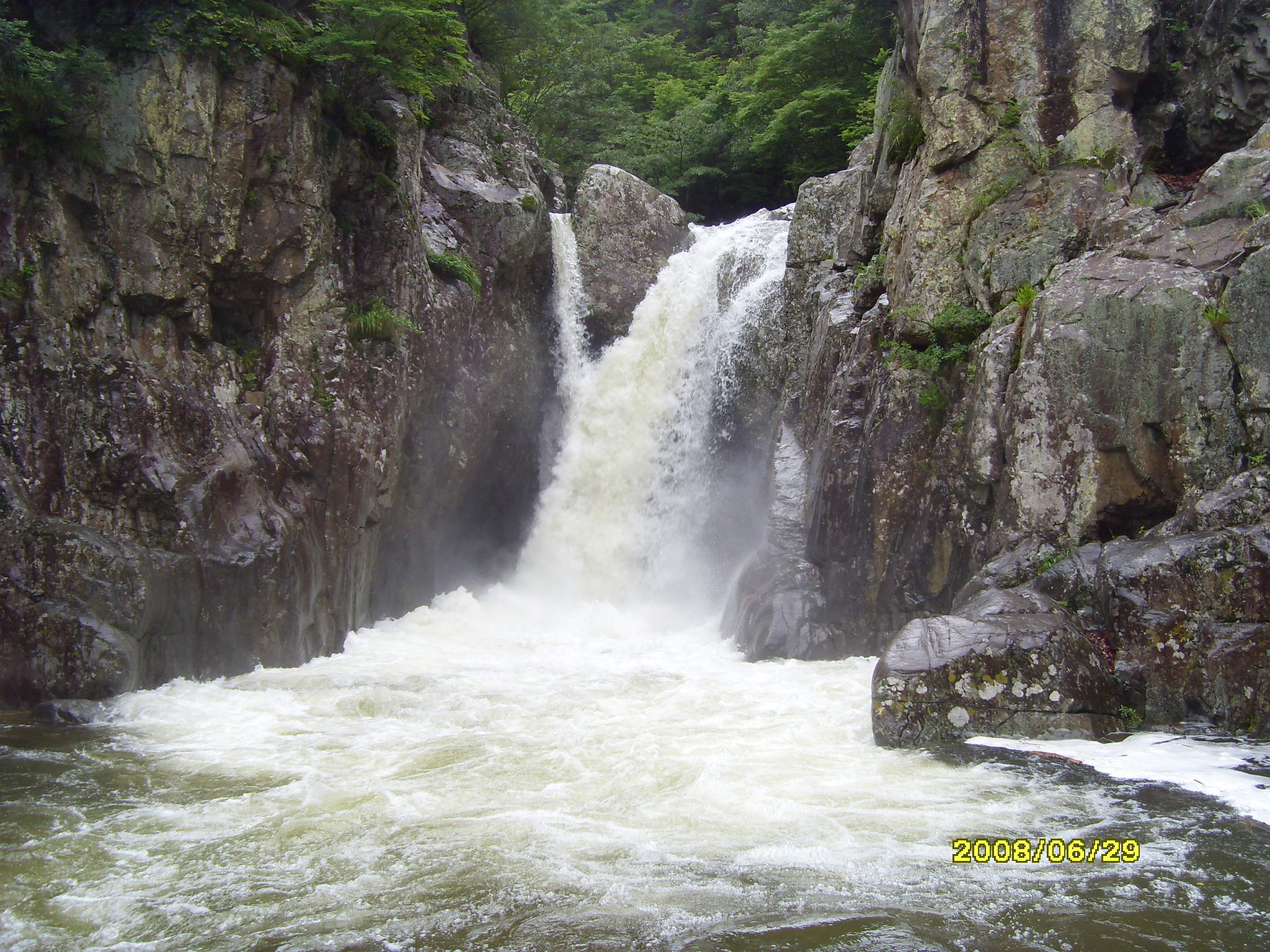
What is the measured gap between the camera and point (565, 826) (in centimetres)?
610

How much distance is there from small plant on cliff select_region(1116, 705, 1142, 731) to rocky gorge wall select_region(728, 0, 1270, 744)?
0.30 ft

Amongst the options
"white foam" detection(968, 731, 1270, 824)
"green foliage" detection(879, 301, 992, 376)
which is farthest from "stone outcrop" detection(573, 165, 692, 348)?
"white foam" detection(968, 731, 1270, 824)

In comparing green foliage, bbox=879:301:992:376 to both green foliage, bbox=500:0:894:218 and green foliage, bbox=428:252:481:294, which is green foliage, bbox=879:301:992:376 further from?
green foliage, bbox=500:0:894:218

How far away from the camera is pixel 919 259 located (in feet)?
41.0

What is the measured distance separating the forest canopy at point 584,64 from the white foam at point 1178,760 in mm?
11595

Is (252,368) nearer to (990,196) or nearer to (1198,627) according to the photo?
(990,196)

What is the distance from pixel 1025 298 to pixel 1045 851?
711 cm

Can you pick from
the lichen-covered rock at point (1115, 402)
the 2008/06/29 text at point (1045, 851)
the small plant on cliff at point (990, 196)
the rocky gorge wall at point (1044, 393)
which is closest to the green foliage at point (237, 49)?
the rocky gorge wall at point (1044, 393)

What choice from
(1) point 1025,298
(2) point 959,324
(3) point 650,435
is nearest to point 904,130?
(2) point 959,324

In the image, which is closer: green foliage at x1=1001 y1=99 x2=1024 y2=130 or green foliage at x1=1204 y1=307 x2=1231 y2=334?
green foliage at x1=1204 y1=307 x2=1231 y2=334

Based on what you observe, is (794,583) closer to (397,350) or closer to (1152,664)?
(1152,664)

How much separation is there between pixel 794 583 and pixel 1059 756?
5884 millimetres

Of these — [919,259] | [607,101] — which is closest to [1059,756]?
[919,259]

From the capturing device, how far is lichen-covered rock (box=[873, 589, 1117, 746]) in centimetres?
782
